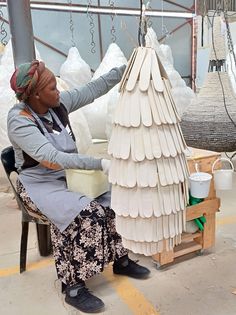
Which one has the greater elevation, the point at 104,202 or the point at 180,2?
the point at 180,2

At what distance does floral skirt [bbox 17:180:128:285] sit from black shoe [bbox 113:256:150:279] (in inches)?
7.8

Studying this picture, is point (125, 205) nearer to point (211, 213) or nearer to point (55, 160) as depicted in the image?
point (55, 160)

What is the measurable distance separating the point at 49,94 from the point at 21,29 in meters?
1.00

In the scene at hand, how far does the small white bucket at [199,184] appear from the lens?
4.95 feet

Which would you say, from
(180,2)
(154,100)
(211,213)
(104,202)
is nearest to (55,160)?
(104,202)

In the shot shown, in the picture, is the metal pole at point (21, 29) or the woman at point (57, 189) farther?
the metal pole at point (21, 29)

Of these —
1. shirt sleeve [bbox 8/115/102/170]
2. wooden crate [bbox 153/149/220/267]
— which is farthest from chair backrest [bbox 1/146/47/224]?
wooden crate [bbox 153/149/220/267]

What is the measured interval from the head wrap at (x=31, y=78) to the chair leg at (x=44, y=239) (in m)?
0.79

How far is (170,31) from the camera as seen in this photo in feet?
21.0

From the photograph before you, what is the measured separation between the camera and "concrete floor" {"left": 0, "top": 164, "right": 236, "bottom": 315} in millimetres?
1484

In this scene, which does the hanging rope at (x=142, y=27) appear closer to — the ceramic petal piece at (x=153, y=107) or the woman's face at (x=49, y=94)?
the ceramic petal piece at (x=153, y=107)

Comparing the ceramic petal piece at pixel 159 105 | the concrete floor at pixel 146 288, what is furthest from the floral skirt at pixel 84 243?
the ceramic petal piece at pixel 159 105

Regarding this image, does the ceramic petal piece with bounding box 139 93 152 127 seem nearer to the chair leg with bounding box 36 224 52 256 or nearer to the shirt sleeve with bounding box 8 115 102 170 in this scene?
the shirt sleeve with bounding box 8 115 102 170

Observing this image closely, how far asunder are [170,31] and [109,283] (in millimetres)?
5714
